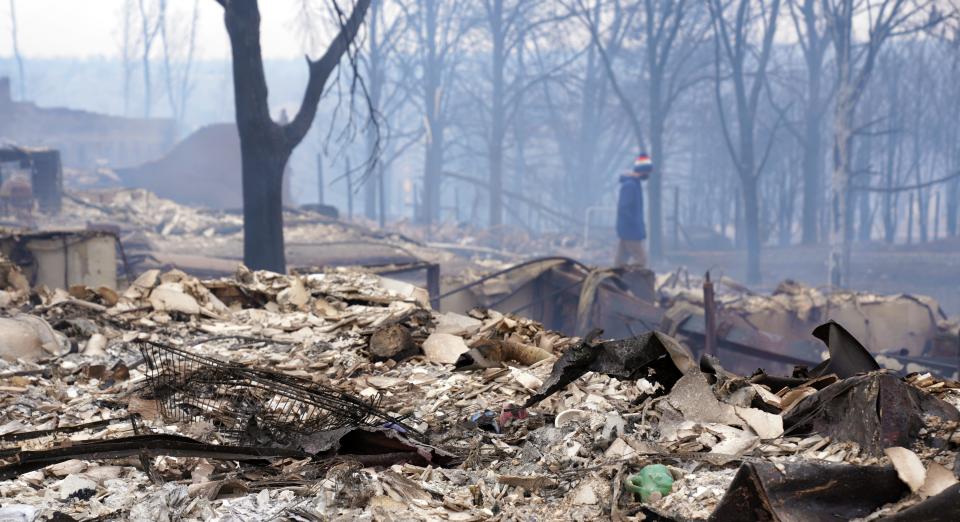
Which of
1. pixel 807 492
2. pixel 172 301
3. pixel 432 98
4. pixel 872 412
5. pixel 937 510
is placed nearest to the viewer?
pixel 937 510

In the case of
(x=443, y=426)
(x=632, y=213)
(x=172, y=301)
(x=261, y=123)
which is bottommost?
(x=443, y=426)

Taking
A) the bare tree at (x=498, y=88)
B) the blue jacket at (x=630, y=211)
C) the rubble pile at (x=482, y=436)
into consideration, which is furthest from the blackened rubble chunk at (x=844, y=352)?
the bare tree at (x=498, y=88)

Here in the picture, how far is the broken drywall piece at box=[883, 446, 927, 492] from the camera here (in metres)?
2.74

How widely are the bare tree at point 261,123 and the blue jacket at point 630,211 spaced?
25.9 ft

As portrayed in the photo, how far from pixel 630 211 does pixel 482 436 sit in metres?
13.7

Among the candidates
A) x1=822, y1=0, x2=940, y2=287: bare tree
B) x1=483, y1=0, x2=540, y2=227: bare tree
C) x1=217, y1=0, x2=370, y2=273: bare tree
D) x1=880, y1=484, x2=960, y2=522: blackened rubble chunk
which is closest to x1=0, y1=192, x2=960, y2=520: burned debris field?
x1=880, y1=484, x2=960, y2=522: blackened rubble chunk

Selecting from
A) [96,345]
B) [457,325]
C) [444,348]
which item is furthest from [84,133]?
[444,348]

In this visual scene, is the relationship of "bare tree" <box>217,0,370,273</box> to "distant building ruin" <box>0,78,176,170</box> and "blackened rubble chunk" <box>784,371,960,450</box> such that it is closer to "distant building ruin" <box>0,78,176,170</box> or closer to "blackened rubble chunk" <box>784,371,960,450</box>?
Answer: "blackened rubble chunk" <box>784,371,960,450</box>

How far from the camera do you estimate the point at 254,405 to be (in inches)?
171

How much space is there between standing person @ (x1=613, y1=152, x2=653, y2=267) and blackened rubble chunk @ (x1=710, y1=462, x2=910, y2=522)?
14.4 m

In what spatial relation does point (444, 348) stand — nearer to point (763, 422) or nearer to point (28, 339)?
point (763, 422)

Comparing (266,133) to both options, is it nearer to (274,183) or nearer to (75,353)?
(274,183)

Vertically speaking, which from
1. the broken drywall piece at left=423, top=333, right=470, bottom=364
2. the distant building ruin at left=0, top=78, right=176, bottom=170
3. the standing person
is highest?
the distant building ruin at left=0, top=78, right=176, bottom=170

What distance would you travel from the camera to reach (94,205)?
26000mm
